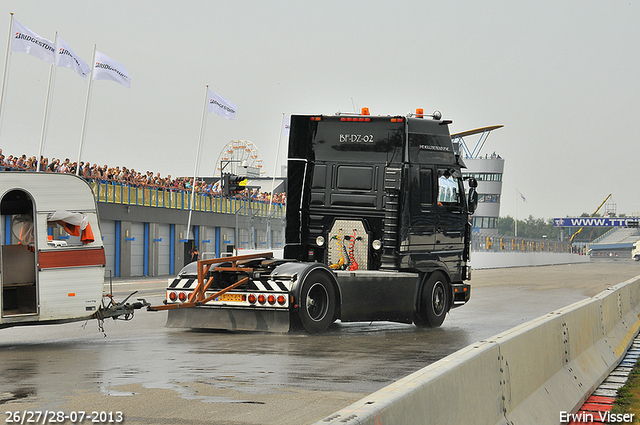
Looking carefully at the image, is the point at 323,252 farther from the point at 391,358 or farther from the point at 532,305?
the point at 532,305

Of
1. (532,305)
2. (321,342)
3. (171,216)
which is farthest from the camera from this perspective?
(171,216)

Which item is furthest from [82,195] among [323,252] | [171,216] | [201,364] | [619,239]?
[619,239]

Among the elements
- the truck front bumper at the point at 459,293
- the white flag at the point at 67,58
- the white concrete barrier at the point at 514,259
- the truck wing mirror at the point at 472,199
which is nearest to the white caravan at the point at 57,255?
the truck front bumper at the point at 459,293

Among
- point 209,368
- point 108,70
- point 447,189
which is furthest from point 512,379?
point 108,70

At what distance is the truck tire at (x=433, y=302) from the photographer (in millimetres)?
14906

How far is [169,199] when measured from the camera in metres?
48.9

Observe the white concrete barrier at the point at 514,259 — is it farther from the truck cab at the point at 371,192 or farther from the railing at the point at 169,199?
the truck cab at the point at 371,192

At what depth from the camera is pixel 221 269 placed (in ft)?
44.0

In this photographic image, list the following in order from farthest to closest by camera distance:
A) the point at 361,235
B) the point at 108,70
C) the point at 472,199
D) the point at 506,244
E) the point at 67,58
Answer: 1. the point at 506,244
2. the point at 108,70
3. the point at 67,58
4. the point at 472,199
5. the point at 361,235

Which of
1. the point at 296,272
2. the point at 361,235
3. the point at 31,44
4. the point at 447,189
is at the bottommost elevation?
the point at 296,272

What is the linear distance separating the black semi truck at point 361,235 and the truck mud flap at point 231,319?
2 cm

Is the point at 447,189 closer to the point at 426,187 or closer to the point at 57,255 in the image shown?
the point at 426,187

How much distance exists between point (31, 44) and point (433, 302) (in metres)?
24.7

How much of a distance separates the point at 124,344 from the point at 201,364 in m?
2.85
